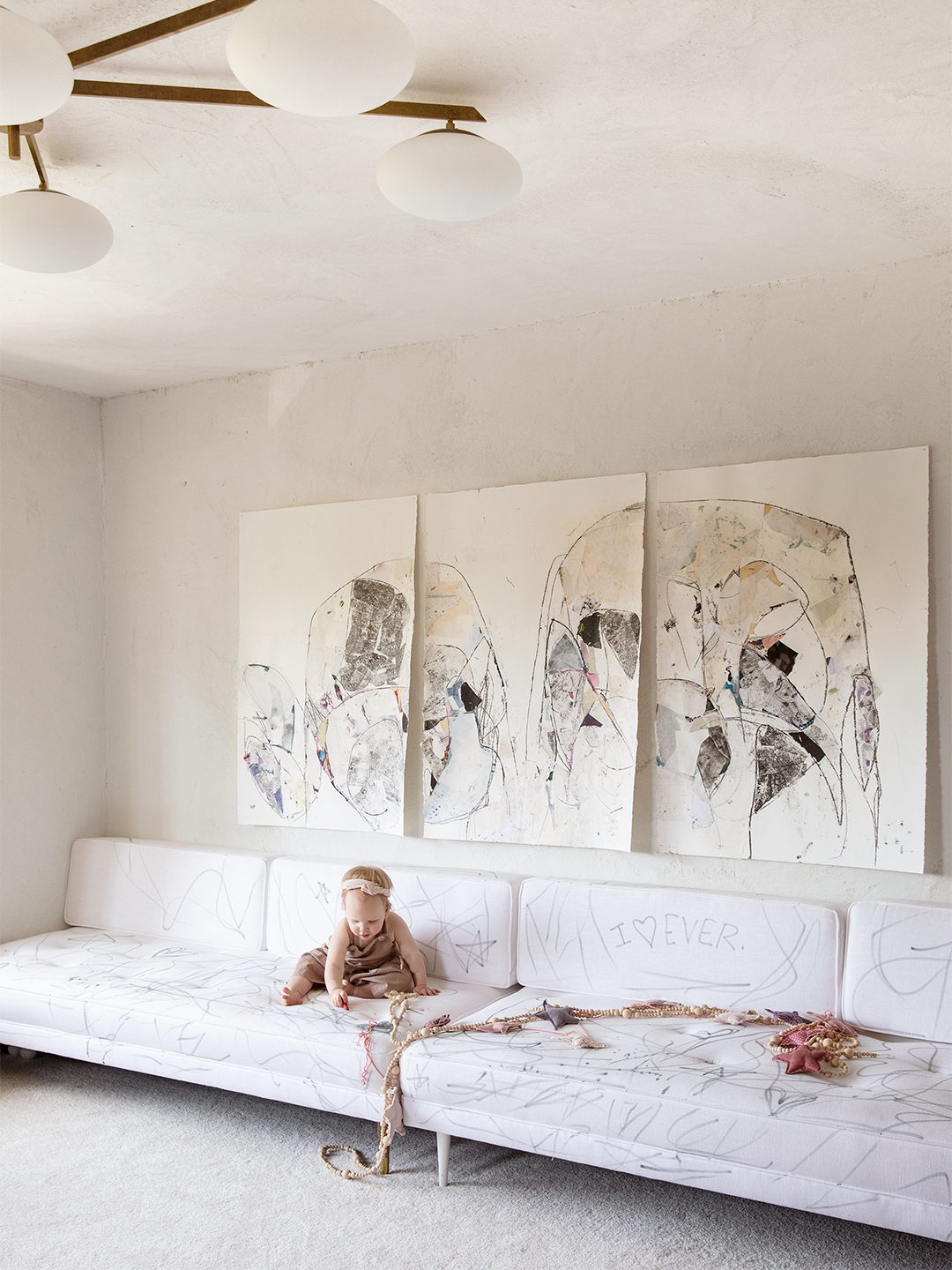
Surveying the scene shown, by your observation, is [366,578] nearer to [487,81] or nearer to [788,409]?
[788,409]

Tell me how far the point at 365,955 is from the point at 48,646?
1831 mm

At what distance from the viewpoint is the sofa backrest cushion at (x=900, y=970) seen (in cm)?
253

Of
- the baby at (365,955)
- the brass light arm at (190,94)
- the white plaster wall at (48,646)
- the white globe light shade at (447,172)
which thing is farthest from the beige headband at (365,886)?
the brass light arm at (190,94)

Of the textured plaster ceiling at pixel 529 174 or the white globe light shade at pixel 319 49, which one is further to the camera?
the textured plaster ceiling at pixel 529 174

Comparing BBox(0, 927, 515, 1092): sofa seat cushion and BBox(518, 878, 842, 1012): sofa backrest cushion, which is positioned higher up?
BBox(518, 878, 842, 1012): sofa backrest cushion

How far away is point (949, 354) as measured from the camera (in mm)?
2785

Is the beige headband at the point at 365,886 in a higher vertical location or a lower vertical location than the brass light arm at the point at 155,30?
lower

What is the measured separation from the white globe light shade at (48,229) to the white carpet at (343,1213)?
7.07 feet

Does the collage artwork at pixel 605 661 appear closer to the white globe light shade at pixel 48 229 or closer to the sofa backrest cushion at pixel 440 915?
the sofa backrest cushion at pixel 440 915

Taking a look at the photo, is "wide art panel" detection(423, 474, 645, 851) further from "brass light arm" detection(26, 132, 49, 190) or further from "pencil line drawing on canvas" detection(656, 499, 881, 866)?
"brass light arm" detection(26, 132, 49, 190)

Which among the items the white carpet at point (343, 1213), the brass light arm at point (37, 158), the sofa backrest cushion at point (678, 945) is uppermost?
the brass light arm at point (37, 158)

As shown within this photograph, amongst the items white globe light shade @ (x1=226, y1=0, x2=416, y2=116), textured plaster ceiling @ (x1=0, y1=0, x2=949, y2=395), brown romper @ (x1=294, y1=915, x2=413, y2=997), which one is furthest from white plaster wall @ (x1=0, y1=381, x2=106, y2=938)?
white globe light shade @ (x1=226, y1=0, x2=416, y2=116)

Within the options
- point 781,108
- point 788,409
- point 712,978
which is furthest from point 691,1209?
point 781,108

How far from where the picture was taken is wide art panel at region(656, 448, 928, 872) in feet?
9.11
